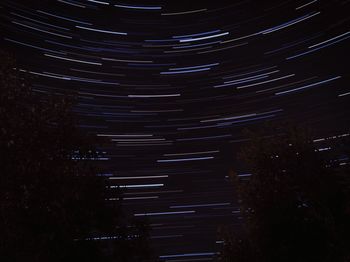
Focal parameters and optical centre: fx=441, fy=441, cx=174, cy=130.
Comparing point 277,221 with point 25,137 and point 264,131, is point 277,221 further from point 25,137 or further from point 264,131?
point 25,137

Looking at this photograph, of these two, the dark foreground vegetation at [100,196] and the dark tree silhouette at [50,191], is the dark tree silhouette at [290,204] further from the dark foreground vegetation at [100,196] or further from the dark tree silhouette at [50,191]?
the dark tree silhouette at [50,191]

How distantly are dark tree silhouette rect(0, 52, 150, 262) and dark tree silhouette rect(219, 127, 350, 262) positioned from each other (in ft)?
14.0

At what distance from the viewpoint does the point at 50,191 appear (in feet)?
34.7

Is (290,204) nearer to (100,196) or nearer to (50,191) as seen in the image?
(100,196)

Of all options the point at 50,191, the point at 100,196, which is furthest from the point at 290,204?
the point at 50,191

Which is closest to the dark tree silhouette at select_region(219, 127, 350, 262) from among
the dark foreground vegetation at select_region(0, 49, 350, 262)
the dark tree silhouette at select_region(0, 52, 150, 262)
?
the dark foreground vegetation at select_region(0, 49, 350, 262)

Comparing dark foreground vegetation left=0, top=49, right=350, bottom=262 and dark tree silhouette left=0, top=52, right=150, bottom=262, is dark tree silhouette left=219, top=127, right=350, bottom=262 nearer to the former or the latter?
dark foreground vegetation left=0, top=49, right=350, bottom=262

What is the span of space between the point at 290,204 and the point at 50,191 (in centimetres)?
786

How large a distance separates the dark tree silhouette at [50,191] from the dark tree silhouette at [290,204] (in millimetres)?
4272

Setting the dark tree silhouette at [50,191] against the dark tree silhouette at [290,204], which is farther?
the dark tree silhouette at [290,204]

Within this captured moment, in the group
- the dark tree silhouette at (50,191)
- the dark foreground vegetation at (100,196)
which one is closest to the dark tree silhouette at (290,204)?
the dark foreground vegetation at (100,196)

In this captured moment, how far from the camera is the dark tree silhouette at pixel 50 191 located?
10.1 meters

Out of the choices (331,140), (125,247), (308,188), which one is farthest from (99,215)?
(331,140)

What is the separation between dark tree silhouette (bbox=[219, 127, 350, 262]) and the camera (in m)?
13.8
